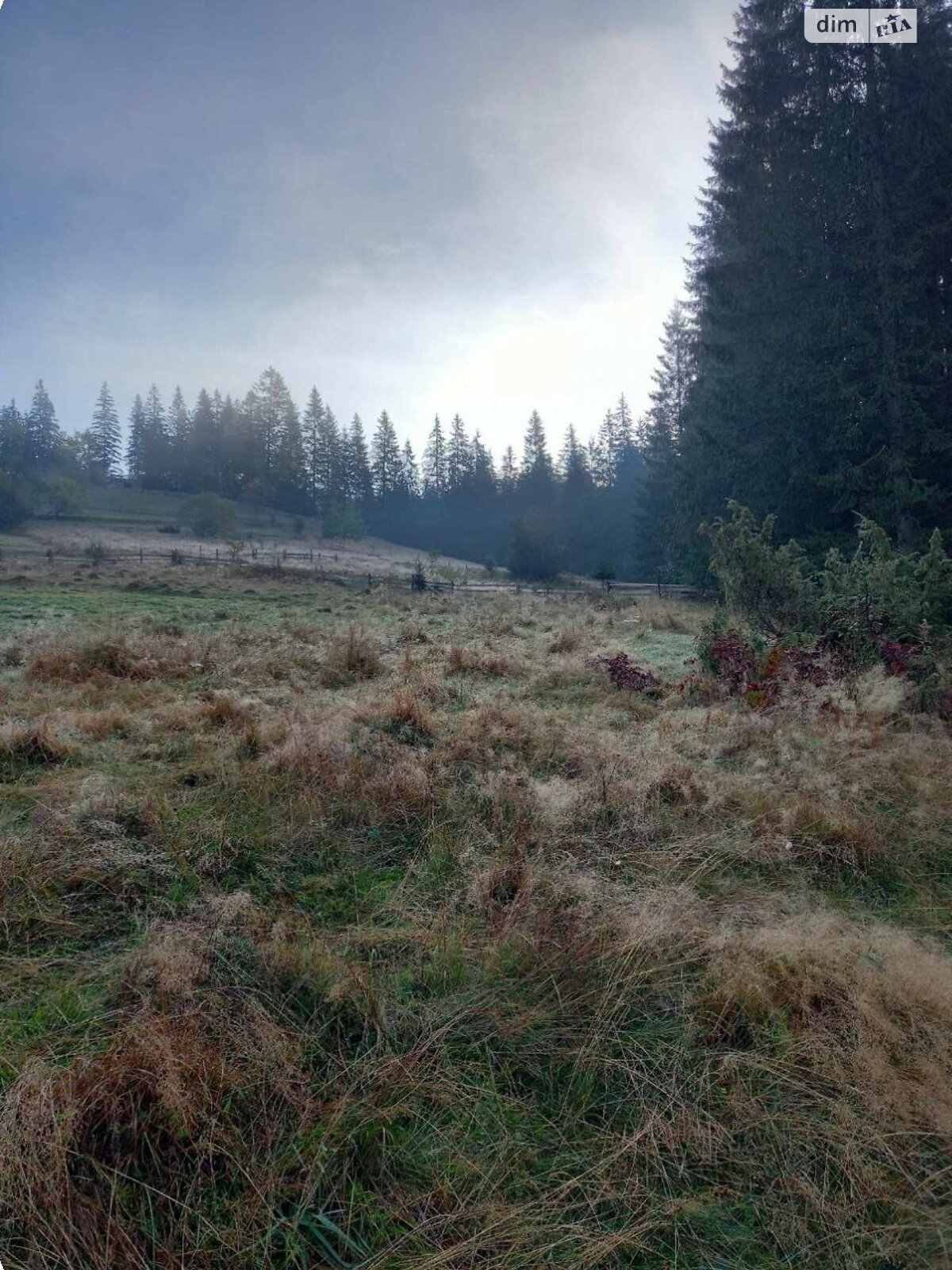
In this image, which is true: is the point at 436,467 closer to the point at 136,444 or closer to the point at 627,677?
the point at 136,444

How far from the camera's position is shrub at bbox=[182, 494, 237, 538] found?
2117 inches

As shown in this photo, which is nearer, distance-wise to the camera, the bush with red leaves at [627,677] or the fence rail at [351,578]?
the bush with red leaves at [627,677]

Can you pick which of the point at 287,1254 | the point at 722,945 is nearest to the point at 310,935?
the point at 287,1254

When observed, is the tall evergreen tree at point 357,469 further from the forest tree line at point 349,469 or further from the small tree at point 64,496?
the small tree at point 64,496

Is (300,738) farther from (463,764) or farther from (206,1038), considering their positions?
(206,1038)

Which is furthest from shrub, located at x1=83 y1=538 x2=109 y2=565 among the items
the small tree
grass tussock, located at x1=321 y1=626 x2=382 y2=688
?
the small tree

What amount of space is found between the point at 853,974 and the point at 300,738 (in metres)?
3.99

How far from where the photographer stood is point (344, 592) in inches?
968

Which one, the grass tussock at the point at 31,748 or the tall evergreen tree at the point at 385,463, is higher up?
the tall evergreen tree at the point at 385,463

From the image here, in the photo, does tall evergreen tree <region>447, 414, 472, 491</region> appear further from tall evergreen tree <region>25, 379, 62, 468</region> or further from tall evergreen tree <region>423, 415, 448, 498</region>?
tall evergreen tree <region>25, 379, 62, 468</region>
